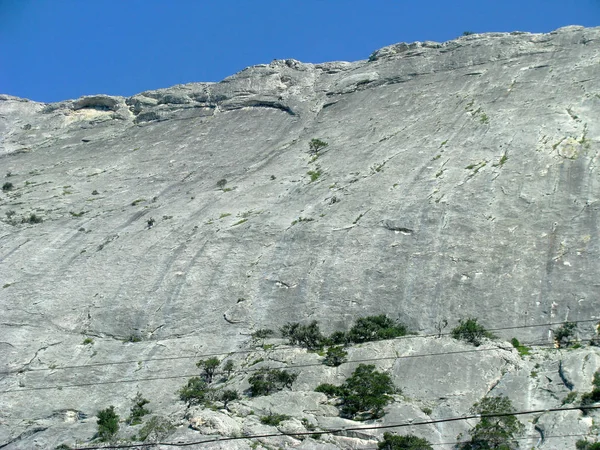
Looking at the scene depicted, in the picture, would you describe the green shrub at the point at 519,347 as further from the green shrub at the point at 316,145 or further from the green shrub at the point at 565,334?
the green shrub at the point at 316,145

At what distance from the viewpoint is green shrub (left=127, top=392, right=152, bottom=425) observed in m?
26.9

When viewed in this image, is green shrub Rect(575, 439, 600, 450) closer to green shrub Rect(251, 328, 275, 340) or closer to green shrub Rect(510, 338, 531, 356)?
green shrub Rect(510, 338, 531, 356)

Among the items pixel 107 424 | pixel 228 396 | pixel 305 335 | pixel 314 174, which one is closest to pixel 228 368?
pixel 228 396

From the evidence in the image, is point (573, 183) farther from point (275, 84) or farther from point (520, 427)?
point (275, 84)

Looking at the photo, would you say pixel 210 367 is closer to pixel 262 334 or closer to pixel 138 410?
pixel 262 334

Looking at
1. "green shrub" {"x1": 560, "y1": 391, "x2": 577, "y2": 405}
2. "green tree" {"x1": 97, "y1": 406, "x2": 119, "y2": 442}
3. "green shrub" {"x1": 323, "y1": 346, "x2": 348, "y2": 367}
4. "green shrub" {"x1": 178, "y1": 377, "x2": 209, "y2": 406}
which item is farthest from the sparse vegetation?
"green shrub" {"x1": 560, "y1": 391, "x2": 577, "y2": 405}

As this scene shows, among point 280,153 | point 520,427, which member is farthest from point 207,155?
point 520,427

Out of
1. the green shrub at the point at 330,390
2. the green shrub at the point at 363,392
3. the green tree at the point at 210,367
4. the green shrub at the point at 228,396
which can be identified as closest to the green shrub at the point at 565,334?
the green shrub at the point at 363,392

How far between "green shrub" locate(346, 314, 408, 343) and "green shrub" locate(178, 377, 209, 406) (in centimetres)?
582

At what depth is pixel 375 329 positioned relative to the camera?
3038 centimetres

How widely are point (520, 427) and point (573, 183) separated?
635 inches

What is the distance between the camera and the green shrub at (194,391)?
2698 centimetres

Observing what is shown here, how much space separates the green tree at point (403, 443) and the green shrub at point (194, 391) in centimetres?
688

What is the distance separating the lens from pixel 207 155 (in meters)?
52.3
